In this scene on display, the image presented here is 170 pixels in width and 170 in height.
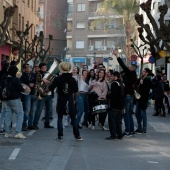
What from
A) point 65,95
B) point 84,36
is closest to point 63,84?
point 65,95

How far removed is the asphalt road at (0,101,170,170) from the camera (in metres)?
9.42

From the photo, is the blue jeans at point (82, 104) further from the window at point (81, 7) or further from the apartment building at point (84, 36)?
the window at point (81, 7)

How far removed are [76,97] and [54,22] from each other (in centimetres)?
6667

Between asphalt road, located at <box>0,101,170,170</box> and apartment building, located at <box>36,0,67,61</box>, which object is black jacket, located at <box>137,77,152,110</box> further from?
apartment building, located at <box>36,0,67,61</box>

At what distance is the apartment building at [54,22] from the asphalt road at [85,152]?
67.4m

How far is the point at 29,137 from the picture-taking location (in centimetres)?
1334

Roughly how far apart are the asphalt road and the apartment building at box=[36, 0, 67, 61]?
67389mm

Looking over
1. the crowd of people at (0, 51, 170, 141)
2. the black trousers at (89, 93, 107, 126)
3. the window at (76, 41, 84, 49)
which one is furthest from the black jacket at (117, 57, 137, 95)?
the window at (76, 41, 84, 49)

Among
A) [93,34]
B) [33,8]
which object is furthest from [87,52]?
[33,8]

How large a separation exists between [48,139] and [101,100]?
256 cm

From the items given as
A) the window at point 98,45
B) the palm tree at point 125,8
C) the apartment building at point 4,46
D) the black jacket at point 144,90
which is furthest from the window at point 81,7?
the black jacket at point 144,90

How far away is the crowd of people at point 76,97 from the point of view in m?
12.8

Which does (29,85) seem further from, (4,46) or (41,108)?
(4,46)

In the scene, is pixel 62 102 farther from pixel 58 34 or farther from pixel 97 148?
pixel 58 34
